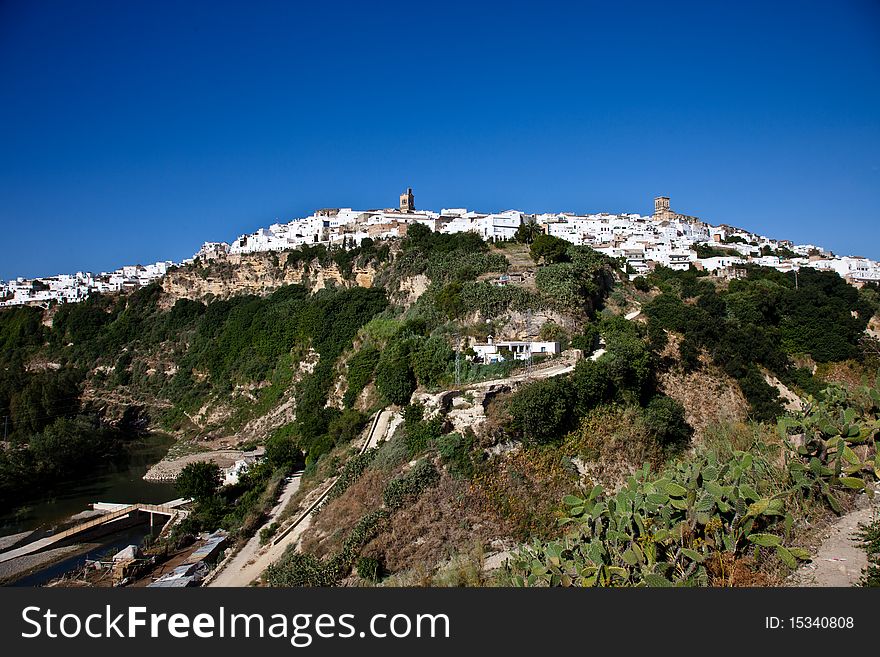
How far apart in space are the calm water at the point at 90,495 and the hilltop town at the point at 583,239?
1683 cm

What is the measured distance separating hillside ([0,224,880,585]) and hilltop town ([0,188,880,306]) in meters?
4.01

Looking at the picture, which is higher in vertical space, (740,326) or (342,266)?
(342,266)

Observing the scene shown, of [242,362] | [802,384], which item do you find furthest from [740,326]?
[242,362]

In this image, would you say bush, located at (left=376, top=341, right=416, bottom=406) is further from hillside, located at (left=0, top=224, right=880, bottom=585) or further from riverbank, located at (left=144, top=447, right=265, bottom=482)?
riverbank, located at (left=144, top=447, right=265, bottom=482)

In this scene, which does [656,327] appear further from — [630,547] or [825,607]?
[825,607]

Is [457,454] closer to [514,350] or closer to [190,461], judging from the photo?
[514,350]

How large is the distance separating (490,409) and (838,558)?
850cm

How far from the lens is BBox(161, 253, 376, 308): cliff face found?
1303 inches

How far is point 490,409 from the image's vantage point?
13.4 m

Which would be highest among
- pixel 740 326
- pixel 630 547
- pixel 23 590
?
pixel 740 326

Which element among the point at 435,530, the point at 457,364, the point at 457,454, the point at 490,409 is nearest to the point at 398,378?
the point at 457,364

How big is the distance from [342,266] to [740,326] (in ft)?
66.0

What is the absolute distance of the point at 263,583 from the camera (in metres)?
11.1

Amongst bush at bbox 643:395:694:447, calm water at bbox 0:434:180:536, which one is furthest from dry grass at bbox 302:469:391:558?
calm water at bbox 0:434:180:536
